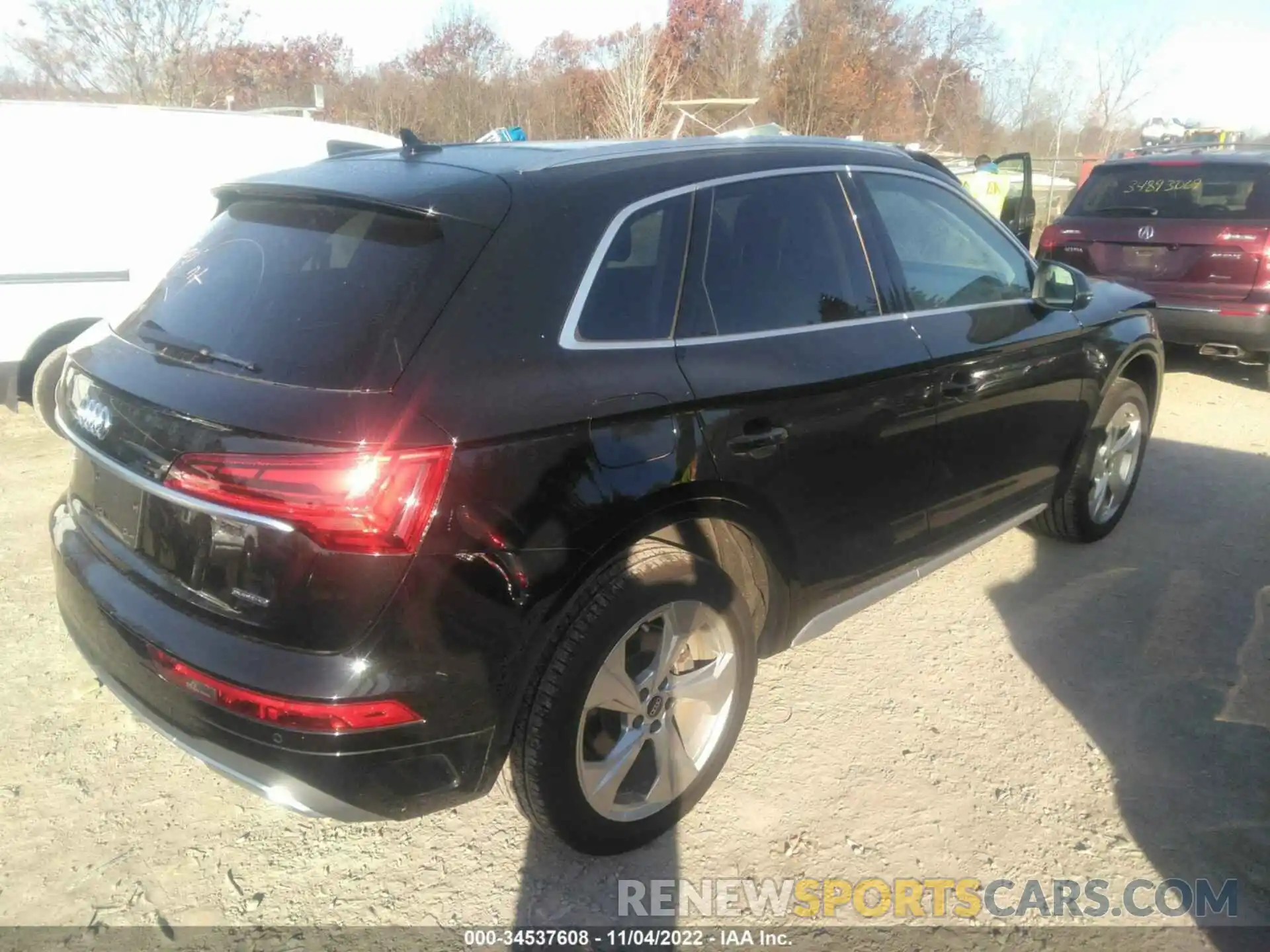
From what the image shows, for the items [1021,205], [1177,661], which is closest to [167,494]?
[1177,661]

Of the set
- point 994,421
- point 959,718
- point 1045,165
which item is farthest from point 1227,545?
point 1045,165

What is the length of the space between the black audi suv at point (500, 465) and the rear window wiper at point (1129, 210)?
16.6 feet

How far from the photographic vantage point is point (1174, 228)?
694cm

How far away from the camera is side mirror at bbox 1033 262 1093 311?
380 centimetres

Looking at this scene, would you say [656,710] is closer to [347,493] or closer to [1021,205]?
[347,493]

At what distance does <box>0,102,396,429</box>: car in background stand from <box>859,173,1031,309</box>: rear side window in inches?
132

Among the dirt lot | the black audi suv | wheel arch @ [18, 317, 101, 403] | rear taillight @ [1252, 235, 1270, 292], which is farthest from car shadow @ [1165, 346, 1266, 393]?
wheel arch @ [18, 317, 101, 403]

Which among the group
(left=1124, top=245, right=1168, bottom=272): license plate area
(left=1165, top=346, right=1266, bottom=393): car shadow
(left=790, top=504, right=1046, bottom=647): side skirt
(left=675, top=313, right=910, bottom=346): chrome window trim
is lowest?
(left=1165, top=346, right=1266, bottom=393): car shadow

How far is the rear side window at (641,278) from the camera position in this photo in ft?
7.78

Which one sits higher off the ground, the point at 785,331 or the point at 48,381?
the point at 785,331

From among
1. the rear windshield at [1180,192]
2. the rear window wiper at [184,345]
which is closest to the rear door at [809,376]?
the rear window wiper at [184,345]

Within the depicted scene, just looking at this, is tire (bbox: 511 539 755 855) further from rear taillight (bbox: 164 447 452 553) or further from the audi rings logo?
the audi rings logo

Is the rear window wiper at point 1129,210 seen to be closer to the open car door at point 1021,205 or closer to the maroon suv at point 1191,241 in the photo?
the maroon suv at point 1191,241

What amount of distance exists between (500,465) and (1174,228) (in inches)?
264
